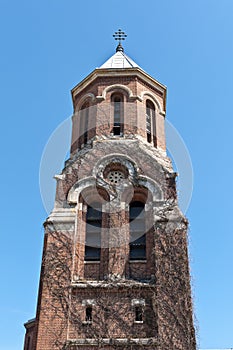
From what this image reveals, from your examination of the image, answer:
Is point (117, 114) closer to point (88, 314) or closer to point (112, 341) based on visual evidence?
point (88, 314)

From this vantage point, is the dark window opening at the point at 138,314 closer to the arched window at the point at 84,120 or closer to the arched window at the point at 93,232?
the arched window at the point at 93,232

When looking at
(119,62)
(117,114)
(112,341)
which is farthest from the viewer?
(119,62)

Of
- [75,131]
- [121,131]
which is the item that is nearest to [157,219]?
[121,131]

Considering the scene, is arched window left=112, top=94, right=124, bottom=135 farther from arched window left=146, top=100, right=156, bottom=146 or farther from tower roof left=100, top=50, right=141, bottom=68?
tower roof left=100, top=50, right=141, bottom=68

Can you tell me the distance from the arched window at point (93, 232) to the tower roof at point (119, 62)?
7999mm

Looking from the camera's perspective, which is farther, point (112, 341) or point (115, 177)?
point (115, 177)

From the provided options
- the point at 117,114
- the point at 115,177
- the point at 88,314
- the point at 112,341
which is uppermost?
the point at 117,114

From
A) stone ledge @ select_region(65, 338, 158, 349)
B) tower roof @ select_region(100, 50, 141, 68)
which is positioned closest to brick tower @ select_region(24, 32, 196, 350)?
stone ledge @ select_region(65, 338, 158, 349)

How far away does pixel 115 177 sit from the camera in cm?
1784

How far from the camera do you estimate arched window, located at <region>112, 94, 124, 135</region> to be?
780 inches

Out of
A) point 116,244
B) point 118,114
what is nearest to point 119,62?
point 118,114

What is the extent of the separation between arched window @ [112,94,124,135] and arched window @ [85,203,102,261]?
155 inches

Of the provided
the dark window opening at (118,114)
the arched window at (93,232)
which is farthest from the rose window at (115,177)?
the dark window opening at (118,114)

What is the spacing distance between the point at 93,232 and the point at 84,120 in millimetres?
6516
